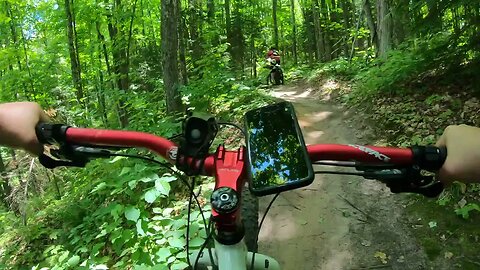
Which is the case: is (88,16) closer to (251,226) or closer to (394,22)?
(394,22)

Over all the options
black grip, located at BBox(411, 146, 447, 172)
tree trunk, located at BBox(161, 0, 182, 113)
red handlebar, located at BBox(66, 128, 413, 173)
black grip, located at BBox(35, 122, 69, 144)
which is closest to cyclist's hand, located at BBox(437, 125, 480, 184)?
black grip, located at BBox(411, 146, 447, 172)

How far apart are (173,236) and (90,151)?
4.79 feet

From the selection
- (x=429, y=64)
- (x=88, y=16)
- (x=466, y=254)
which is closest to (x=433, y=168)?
(x=466, y=254)

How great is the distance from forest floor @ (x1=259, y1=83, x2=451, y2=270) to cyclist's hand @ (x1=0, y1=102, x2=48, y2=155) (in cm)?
375

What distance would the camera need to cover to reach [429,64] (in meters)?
7.75

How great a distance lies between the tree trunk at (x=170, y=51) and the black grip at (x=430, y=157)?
7.89 metres

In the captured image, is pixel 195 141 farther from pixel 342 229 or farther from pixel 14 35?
pixel 14 35

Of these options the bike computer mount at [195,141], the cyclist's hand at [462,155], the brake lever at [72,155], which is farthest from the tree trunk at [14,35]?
the cyclist's hand at [462,155]

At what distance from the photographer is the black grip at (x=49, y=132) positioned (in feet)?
5.08

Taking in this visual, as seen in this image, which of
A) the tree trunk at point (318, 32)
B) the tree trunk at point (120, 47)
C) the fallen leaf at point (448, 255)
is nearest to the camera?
the fallen leaf at point (448, 255)

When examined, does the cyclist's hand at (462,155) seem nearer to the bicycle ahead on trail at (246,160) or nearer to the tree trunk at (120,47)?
the bicycle ahead on trail at (246,160)

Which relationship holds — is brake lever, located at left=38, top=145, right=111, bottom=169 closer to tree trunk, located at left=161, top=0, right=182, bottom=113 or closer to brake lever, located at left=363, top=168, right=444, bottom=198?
brake lever, located at left=363, top=168, right=444, bottom=198

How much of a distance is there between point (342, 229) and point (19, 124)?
14.3 feet

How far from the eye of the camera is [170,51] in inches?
347
